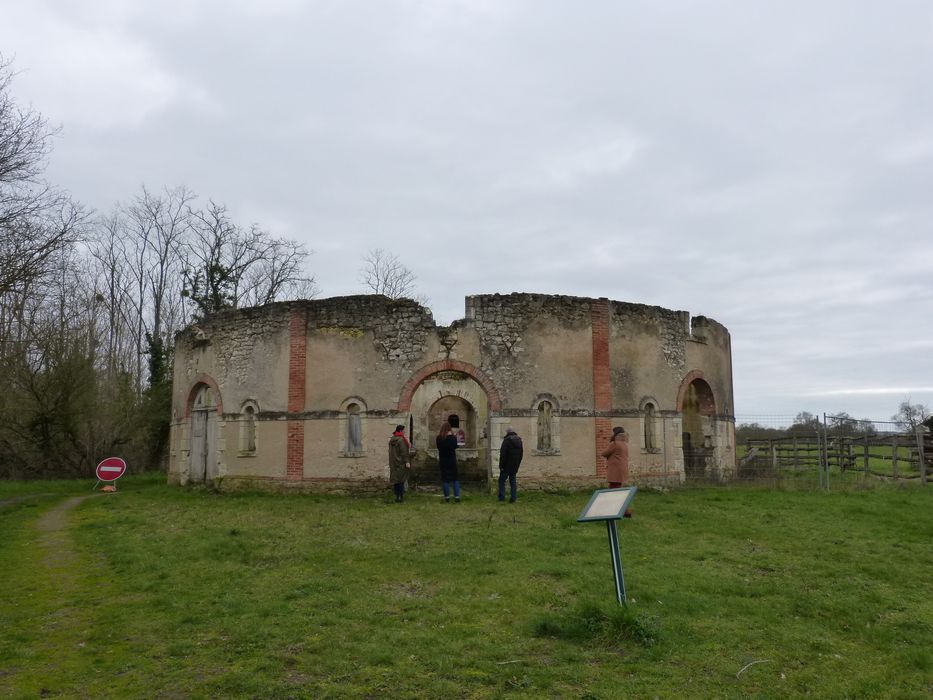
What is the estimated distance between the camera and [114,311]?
106 feet

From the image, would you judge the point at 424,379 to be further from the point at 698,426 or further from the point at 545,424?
the point at 698,426

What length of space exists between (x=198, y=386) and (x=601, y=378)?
10.6 m

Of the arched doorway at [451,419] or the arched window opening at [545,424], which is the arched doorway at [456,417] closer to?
the arched doorway at [451,419]

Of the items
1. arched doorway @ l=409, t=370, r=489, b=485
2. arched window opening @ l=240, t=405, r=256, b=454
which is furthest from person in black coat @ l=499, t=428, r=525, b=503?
arched doorway @ l=409, t=370, r=489, b=485

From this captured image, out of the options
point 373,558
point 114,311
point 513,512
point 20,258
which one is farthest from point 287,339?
point 114,311

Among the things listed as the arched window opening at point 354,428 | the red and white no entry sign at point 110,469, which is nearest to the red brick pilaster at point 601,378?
the arched window opening at point 354,428

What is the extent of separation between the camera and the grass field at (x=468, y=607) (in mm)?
5383

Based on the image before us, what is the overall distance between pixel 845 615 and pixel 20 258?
15294 mm

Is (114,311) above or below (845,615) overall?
above

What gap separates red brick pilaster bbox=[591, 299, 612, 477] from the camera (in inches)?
661

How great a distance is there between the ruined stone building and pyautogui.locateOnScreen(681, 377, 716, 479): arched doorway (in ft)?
5.45

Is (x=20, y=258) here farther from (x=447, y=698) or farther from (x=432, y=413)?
(x=432, y=413)

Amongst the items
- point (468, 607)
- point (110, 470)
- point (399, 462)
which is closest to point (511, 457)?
point (399, 462)

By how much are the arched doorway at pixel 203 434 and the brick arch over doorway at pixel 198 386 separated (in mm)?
38
